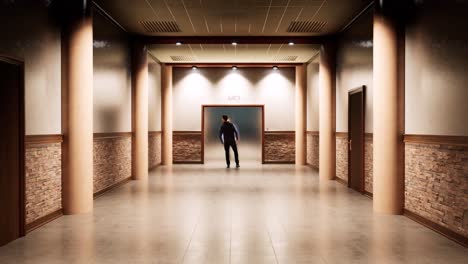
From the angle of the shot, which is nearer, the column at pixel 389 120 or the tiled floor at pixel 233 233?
the tiled floor at pixel 233 233

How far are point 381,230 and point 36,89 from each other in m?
4.76

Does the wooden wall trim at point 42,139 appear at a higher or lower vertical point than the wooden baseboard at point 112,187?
higher

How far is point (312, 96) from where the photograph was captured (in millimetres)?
14906

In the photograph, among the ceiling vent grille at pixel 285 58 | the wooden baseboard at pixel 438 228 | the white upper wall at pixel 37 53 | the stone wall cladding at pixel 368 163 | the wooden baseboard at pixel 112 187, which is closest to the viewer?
the wooden baseboard at pixel 438 228

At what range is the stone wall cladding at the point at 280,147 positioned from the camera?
54.7 ft

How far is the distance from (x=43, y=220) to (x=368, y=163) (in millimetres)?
5644

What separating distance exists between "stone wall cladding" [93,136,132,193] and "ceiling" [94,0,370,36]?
8.32 feet

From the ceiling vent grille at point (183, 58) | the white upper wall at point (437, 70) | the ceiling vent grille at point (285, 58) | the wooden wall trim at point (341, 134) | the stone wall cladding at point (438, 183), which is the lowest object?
the stone wall cladding at point (438, 183)

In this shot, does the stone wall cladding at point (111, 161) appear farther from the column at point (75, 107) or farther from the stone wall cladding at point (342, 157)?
the stone wall cladding at point (342, 157)

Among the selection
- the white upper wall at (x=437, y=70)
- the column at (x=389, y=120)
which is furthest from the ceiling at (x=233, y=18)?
the white upper wall at (x=437, y=70)

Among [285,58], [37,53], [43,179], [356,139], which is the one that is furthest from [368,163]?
[285,58]

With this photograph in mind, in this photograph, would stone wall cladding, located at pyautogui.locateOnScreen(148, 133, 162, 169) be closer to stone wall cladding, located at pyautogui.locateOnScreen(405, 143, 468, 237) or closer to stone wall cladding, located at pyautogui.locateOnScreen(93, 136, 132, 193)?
stone wall cladding, located at pyautogui.locateOnScreen(93, 136, 132, 193)

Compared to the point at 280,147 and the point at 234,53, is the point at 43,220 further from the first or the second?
the point at 280,147

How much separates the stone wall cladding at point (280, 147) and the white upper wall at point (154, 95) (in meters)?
3.85
